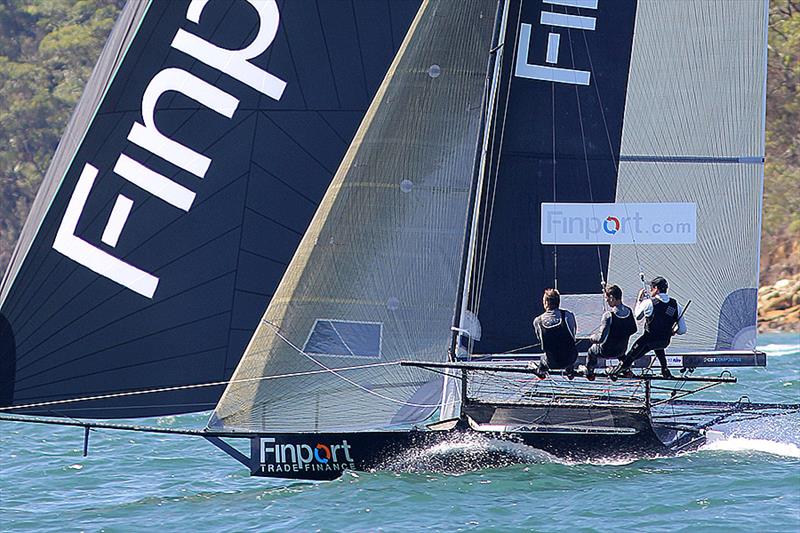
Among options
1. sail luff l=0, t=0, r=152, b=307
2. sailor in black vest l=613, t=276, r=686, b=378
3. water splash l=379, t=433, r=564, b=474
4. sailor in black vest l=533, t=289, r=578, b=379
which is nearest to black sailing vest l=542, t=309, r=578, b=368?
sailor in black vest l=533, t=289, r=578, b=379

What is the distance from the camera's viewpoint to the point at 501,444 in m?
8.51

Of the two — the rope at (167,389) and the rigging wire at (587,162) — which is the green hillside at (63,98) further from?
the rope at (167,389)

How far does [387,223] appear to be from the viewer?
28.5ft

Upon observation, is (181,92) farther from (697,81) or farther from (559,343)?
(697,81)

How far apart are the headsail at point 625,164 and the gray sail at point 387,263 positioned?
0.91ft

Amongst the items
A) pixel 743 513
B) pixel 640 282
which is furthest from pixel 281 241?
pixel 743 513

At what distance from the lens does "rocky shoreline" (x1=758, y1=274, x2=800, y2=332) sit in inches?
973

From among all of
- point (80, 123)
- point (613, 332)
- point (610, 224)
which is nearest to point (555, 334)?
point (613, 332)

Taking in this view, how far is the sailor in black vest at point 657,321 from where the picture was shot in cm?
827

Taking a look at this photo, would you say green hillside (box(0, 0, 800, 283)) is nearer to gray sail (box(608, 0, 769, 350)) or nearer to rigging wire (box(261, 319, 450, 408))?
gray sail (box(608, 0, 769, 350))

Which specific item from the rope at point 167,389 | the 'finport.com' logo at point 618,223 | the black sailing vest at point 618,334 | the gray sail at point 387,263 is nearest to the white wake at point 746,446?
the black sailing vest at point 618,334

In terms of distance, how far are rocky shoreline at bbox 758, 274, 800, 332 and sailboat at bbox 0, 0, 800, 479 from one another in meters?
16.4

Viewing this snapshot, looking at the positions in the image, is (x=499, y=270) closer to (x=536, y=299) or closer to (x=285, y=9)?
(x=536, y=299)

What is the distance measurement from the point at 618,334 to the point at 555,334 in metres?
0.43
